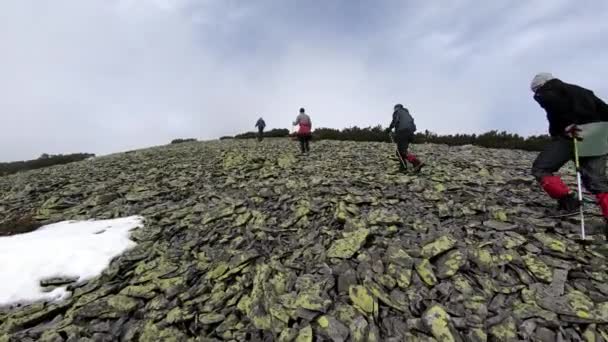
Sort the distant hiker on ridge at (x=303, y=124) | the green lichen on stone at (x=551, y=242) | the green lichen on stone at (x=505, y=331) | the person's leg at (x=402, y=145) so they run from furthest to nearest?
the distant hiker on ridge at (x=303, y=124) → the person's leg at (x=402, y=145) → the green lichen on stone at (x=551, y=242) → the green lichen on stone at (x=505, y=331)

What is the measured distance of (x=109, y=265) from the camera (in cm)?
673

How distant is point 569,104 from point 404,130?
5.15 m

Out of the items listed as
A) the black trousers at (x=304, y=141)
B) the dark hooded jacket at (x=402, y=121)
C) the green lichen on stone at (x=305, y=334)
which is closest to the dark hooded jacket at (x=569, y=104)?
the dark hooded jacket at (x=402, y=121)

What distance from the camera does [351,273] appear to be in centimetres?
529

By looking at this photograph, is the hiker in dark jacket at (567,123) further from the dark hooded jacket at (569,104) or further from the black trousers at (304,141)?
the black trousers at (304,141)

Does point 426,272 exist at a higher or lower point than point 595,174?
lower

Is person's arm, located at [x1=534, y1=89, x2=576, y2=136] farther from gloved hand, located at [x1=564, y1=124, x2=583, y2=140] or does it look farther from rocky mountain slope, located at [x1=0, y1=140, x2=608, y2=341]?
rocky mountain slope, located at [x1=0, y1=140, x2=608, y2=341]

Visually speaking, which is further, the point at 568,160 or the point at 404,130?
the point at 404,130

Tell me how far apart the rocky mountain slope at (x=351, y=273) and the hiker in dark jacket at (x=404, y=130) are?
1.42 meters

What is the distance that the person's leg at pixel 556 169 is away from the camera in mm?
6145

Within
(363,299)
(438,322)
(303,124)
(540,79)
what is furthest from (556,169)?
(303,124)

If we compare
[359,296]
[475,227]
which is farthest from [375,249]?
[475,227]

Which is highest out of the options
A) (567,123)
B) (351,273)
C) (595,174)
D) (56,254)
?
(567,123)

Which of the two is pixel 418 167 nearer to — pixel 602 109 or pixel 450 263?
pixel 602 109
